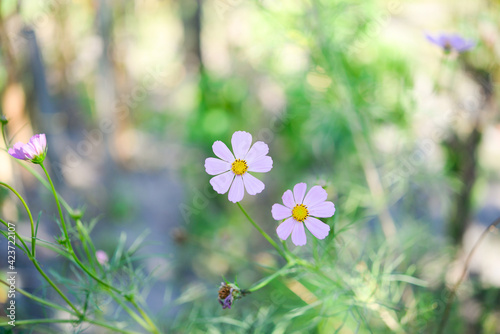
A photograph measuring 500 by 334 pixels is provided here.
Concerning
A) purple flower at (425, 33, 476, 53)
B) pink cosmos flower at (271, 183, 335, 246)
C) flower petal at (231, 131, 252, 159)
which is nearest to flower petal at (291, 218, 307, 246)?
pink cosmos flower at (271, 183, 335, 246)

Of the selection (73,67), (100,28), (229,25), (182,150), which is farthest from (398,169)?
(73,67)

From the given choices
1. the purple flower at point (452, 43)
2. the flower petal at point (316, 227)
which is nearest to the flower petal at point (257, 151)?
the flower petal at point (316, 227)

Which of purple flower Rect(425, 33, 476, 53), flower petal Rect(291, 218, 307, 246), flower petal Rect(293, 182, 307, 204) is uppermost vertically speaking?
purple flower Rect(425, 33, 476, 53)

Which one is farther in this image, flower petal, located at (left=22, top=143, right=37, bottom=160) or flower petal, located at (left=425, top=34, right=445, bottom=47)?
flower petal, located at (left=425, top=34, right=445, bottom=47)

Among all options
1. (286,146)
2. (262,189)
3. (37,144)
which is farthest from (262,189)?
(286,146)

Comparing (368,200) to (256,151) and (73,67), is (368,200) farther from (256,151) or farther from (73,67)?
(73,67)

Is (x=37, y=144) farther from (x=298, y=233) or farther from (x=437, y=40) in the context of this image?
(x=437, y=40)

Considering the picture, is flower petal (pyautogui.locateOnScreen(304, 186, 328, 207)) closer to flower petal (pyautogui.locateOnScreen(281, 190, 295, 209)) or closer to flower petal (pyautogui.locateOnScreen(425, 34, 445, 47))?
flower petal (pyautogui.locateOnScreen(281, 190, 295, 209))

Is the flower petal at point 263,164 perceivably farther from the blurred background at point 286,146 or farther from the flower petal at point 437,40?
the flower petal at point 437,40
